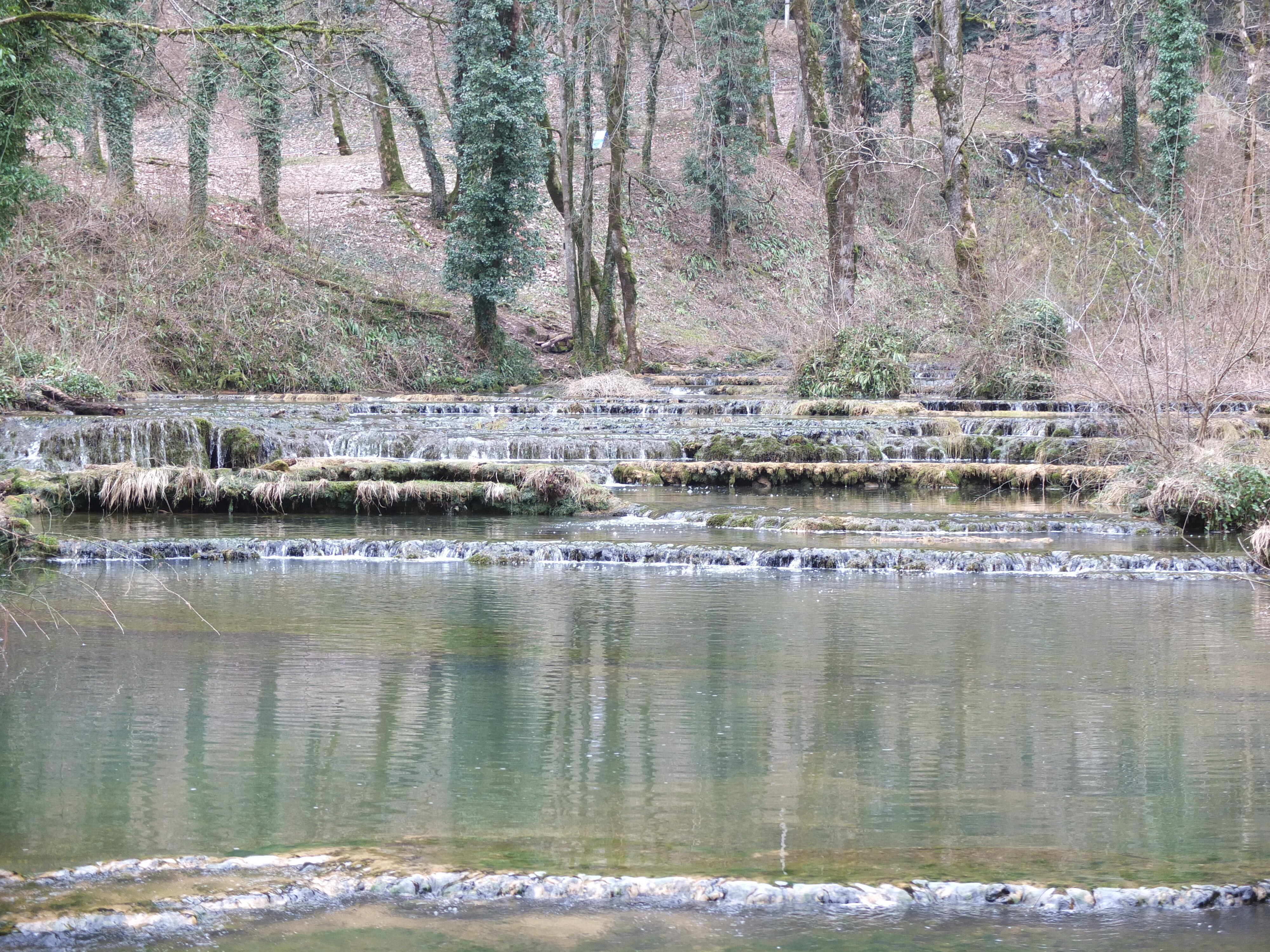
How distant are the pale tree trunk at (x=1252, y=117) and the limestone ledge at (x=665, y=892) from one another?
1681 cm

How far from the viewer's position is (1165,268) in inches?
608

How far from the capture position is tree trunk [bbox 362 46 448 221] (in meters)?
27.0

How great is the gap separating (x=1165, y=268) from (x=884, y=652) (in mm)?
9971

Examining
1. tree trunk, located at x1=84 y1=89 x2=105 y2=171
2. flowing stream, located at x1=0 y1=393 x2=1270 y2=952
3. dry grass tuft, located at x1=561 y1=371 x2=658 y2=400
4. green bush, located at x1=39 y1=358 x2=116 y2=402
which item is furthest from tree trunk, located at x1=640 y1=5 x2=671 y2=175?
flowing stream, located at x1=0 y1=393 x2=1270 y2=952

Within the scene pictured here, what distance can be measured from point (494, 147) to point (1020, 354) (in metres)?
11.8

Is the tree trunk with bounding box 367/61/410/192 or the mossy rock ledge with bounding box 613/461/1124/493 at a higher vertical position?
the tree trunk with bounding box 367/61/410/192

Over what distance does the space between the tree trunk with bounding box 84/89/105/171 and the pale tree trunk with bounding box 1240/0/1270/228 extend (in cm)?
2311

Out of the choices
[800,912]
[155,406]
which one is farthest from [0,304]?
[800,912]

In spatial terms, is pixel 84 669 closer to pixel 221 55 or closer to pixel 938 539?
pixel 221 55

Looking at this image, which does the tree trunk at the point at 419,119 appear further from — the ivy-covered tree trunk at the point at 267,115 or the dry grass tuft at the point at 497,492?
the dry grass tuft at the point at 497,492

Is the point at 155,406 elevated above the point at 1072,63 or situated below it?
below

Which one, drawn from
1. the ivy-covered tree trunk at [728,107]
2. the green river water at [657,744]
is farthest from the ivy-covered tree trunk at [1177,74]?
the green river water at [657,744]

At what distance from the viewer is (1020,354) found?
21.9 metres

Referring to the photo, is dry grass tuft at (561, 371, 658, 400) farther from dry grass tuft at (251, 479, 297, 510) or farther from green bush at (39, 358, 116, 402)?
dry grass tuft at (251, 479, 297, 510)
